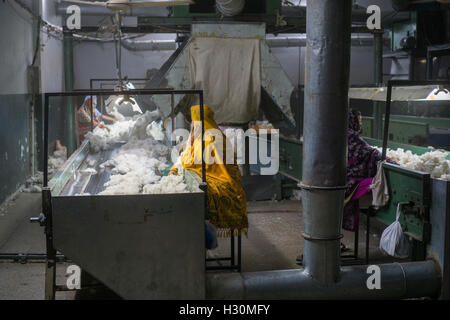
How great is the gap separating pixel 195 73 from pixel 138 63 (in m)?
8.95

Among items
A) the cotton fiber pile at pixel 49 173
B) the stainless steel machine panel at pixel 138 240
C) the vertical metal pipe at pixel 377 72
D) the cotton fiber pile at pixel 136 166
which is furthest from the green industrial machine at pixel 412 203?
the cotton fiber pile at pixel 49 173

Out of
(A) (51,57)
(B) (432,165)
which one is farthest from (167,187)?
(A) (51,57)

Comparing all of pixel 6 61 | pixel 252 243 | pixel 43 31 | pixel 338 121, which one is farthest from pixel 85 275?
pixel 43 31

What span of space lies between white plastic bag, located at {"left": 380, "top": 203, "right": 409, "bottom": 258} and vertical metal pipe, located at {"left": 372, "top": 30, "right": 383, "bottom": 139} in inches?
212

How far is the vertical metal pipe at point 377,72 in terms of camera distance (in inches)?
395

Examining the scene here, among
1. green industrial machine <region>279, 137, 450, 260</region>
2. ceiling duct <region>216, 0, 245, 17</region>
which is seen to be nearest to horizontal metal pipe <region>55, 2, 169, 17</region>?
ceiling duct <region>216, 0, 245, 17</region>

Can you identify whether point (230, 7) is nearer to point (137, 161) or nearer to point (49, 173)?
point (137, 161)

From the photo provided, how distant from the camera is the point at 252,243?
23.1 feet

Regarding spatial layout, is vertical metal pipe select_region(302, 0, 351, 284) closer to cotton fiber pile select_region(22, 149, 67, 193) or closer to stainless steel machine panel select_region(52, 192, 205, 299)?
stainless steel machine panel select_region(52, 192, 205, 299)

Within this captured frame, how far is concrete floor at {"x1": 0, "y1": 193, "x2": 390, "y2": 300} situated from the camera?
18.0 ft

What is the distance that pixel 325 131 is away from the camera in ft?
14.0

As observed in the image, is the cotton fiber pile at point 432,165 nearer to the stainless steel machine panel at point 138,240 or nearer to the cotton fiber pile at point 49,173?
the stainless steel machine panel at point 138,240

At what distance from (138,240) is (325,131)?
1.77 metres

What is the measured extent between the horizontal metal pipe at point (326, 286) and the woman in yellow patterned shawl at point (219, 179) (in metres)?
0.66
